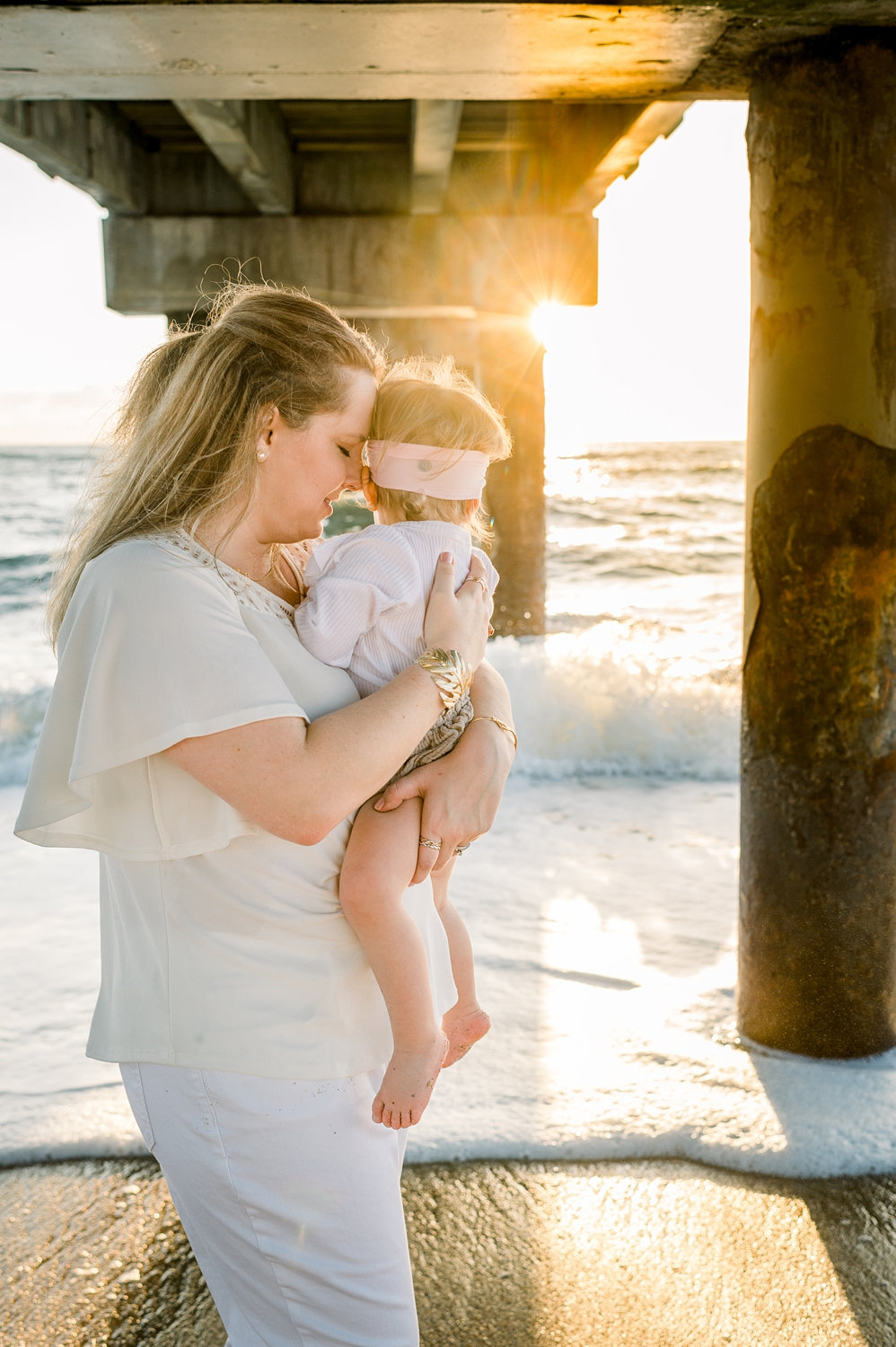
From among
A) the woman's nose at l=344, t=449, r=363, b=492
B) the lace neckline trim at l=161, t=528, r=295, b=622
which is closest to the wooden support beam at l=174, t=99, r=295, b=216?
the woman's nose at l=344, t=449, r=363, b=492

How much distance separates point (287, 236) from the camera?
22.0ft

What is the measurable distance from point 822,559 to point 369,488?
4.45 feet

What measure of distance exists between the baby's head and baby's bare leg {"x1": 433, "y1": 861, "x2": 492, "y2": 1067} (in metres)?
0.69

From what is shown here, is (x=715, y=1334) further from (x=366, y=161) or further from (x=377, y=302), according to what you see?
(x=366, y=161)

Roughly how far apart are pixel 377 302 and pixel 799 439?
4601mm

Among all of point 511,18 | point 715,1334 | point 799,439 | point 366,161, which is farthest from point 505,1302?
point 366,161

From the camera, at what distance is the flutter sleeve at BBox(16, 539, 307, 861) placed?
4.42 feet

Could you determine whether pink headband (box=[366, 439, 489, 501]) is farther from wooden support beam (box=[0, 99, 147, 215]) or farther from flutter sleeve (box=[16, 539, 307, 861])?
wooden support beam (box=[0, 99, 147, 215])

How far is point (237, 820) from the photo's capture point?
1425mm

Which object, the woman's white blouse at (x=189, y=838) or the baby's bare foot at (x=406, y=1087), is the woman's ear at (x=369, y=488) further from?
the baby's bare foot at (x=406, y=1087)

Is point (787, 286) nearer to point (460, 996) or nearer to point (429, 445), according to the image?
point (429, 445)

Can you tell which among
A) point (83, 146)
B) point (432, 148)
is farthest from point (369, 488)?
point (83, 146)

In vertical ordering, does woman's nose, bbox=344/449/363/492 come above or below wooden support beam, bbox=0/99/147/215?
below

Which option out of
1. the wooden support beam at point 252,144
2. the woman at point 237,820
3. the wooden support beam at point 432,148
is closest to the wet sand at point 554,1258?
the woman at point 237,820
